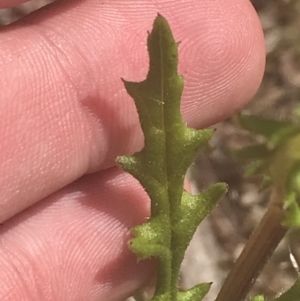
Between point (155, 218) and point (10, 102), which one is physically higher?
point (10, 102)

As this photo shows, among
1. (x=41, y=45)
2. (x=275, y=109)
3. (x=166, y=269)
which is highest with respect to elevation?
(x=41, y=45)

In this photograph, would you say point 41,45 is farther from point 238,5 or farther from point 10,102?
point 238,5

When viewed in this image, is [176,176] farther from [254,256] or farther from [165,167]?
[254,256]

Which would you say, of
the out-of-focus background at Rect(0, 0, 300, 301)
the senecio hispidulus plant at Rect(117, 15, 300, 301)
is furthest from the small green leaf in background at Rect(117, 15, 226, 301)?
the out-of-focus background at Rect(0, 0, 300, 301)

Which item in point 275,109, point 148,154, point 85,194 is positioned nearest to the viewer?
point 148,154

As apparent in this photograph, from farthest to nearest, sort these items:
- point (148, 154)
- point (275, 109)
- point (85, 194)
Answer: point (275, 109) < point (85, 194) < point (148, 154)

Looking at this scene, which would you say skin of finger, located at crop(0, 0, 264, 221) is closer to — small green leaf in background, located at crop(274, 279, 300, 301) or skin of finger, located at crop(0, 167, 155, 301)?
skin of finger, located at crop(0, 167, 155, 301)

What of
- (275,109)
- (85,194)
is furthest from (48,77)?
(275,109)
